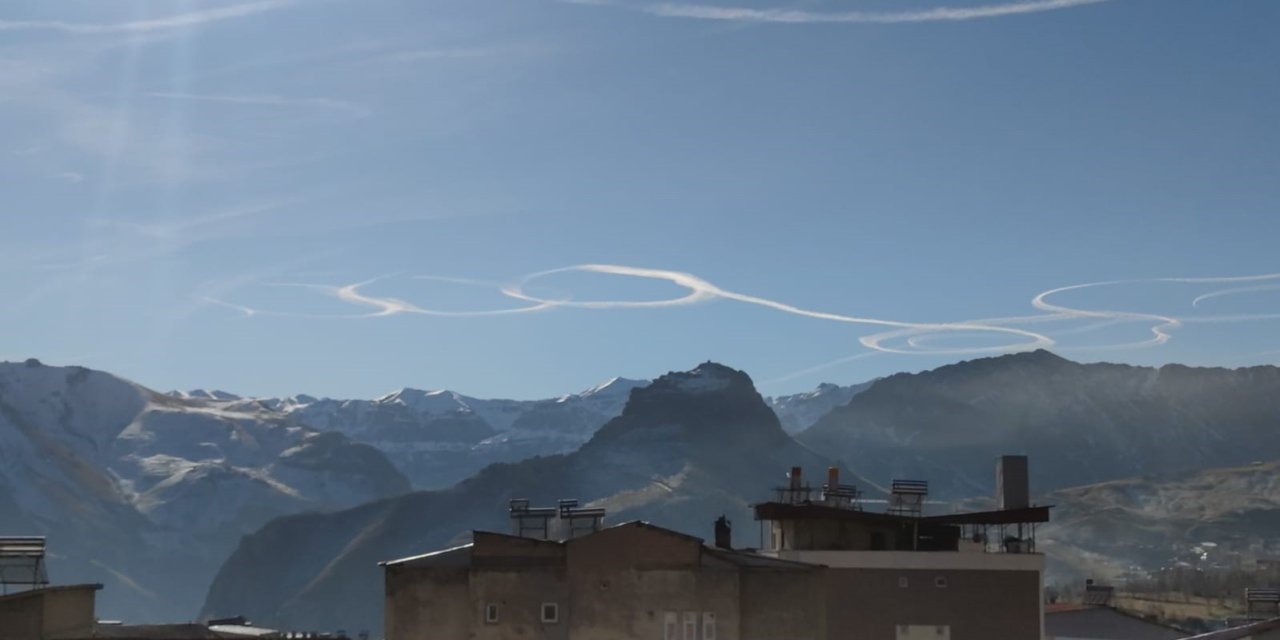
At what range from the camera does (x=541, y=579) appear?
7531 centimetres

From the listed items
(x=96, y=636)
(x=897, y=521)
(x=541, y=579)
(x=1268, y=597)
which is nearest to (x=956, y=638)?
(x=897, y=521)

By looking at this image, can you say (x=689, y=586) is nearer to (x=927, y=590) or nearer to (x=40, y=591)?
(x=927, y=590)

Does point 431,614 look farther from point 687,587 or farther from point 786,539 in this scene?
point 786,539

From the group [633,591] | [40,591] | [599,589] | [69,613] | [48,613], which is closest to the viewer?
[40,591]

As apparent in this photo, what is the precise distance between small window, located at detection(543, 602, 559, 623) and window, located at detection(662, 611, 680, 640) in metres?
4.52

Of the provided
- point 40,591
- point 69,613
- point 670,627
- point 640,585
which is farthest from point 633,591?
point 40,591

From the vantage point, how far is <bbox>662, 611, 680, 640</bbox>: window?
7369 centimetres

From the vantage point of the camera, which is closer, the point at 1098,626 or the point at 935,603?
the point at 935,603

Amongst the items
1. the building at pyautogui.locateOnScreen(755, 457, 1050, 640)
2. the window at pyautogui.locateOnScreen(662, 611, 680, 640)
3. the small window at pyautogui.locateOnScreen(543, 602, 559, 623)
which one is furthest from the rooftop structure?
the building at pyautogui.locateOnScreen(755, 457, 1050, 640)

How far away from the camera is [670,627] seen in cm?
7381

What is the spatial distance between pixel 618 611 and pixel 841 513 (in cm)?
2502

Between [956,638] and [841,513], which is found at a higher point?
[841,513]

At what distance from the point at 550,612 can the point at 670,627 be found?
5.10 metres

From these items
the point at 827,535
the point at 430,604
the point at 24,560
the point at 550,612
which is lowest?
the point at 550,612
